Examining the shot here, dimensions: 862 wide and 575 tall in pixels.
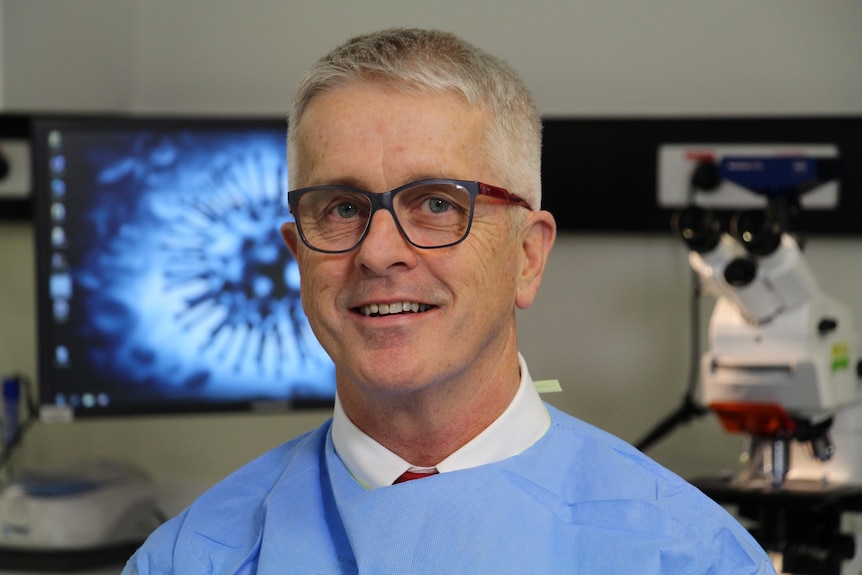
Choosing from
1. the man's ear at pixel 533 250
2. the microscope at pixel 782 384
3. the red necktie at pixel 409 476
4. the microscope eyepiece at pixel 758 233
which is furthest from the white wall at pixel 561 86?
the red necktie at pixel 409 476

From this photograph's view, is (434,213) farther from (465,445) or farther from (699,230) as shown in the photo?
(699,230)

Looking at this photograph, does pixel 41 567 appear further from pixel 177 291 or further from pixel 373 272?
pixel 373 272

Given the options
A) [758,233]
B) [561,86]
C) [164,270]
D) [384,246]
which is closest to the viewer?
[384,246]

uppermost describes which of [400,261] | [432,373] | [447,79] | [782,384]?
[447,79]

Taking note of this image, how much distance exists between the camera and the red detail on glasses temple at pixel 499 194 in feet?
3.46

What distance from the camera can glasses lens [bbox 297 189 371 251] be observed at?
3.51 feet

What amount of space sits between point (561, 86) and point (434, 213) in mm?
1238

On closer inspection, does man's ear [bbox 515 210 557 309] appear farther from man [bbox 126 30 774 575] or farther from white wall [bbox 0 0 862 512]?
white wall [bbox 0 0 862 512]

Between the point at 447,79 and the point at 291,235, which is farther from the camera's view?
the point at 291,235

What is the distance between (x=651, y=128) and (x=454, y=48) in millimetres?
1183

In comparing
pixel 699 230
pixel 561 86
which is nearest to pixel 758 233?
pixel 699 230

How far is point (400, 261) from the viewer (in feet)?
3.37

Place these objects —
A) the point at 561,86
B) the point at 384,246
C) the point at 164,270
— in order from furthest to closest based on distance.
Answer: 1. the point at 561,86
2. the point at 164,270
3. the point at 384,246

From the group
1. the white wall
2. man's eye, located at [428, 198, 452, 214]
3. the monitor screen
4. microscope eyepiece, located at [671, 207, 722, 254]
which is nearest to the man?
man's eye, located at [428, 198, 452, 214]
